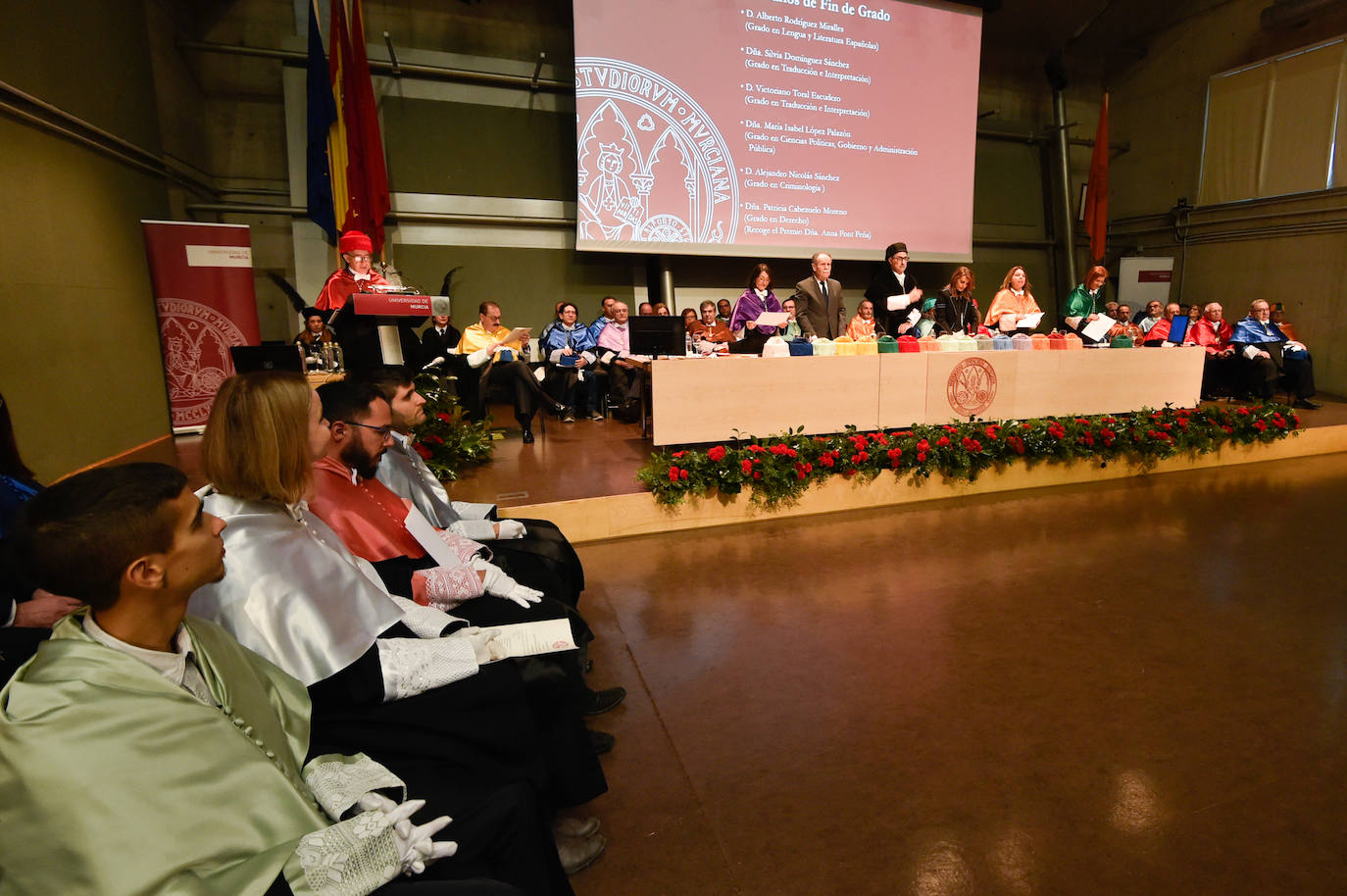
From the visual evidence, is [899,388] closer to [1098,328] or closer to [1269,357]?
[1098,328]

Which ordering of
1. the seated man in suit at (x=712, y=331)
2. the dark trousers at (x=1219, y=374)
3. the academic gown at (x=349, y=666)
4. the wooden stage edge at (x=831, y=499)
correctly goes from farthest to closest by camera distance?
the dark trousers at (x=1219, y=374), the seated man in suit at (x=712, y=331), the wooden stage edge at (x=831, y=499), the academic gown at (x=349, y=666)

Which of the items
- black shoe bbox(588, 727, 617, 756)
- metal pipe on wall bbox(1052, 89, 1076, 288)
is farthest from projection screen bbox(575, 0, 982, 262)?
black shoe bbox(588, 727, 617, 756)

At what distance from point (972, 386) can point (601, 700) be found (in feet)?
13.1

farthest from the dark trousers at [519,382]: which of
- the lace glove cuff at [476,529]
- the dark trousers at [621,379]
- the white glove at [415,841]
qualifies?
the white glove at [415,841]

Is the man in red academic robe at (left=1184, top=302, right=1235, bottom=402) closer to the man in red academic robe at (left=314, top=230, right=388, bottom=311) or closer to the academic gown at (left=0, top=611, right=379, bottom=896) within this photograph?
the man in red academic robe at (left=314, top=230, right=388, bottom=311)

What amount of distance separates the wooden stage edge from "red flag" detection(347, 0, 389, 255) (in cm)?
507

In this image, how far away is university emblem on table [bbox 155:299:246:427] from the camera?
5.60m

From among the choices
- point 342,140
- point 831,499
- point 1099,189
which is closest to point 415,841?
point 831,499

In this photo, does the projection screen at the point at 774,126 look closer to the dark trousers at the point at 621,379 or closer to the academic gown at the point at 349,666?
the dark trousers at the point at 621,379

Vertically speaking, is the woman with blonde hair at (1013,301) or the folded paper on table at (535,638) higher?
Result: the woman with blonde hair at (1013,301)

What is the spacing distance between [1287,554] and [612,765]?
373cm

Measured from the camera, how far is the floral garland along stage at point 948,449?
3.85 m

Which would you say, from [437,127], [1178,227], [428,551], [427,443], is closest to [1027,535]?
[428,551]

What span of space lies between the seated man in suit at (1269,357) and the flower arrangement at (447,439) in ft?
28.3
